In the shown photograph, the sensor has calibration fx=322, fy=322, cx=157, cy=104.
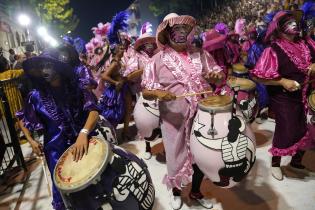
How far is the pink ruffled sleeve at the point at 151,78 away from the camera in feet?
10.5

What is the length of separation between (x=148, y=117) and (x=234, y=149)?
2.15 metres

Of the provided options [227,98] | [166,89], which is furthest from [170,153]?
[227,98]

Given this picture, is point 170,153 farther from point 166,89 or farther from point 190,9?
point 190,9

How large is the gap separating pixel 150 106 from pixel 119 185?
96.7 inches

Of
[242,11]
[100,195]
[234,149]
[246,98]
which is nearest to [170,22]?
[234,149]

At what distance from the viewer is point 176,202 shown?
3.57 metres

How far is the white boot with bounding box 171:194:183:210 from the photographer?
354cm

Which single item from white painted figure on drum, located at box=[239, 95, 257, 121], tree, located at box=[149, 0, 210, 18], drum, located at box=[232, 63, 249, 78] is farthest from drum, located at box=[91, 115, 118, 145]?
tree, located at box=[149, 0, 210, 18]

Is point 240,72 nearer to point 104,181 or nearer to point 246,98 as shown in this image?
point 246,98

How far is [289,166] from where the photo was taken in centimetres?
418

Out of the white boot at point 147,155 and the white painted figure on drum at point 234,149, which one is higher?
the white painted figure on drum at point 234,149

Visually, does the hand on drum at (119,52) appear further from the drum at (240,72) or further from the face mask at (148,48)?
the drum at (240,72)

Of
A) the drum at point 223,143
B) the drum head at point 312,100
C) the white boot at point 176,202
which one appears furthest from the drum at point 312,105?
the white boot at point 176,202

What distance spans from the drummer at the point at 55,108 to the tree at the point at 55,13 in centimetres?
3669
